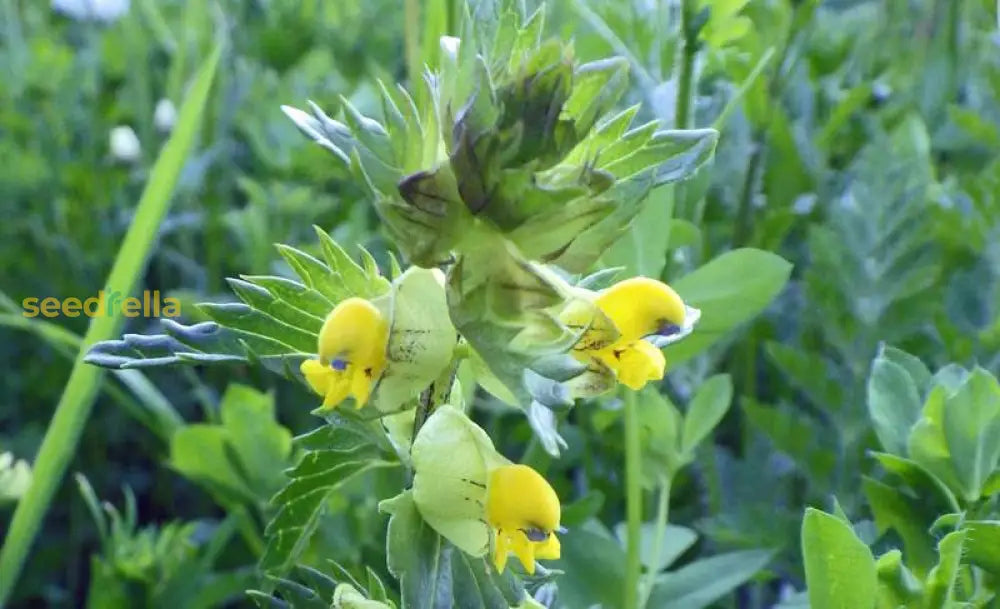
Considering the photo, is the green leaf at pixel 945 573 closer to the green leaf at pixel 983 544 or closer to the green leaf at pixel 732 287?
the green leaf at pixel 983 544

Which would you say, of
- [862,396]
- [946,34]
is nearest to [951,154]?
[946,34]

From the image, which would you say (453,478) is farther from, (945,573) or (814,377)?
(814,377)

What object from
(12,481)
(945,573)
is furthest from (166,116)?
(945,573)

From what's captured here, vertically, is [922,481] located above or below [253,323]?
below

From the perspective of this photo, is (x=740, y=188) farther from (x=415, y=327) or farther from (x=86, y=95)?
(x=86, y=95)

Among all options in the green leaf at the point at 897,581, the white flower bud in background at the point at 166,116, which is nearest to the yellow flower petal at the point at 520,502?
the green leaf at the point at 897,581

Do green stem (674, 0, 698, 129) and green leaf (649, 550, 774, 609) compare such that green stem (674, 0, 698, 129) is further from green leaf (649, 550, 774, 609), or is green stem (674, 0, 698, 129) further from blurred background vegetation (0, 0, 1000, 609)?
green leaf (649, 550, 774, 609)

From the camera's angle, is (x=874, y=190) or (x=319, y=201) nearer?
(x=874, y=190)

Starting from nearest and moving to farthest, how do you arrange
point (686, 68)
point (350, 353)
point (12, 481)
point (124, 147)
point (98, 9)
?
point (350, 353) → point (686, 68) → point (12, 481) → point (124, 147) → point (98, 9)
